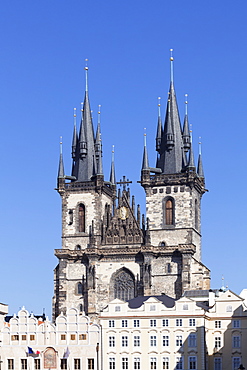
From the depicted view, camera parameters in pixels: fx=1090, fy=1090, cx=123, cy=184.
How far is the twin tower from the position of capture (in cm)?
12119

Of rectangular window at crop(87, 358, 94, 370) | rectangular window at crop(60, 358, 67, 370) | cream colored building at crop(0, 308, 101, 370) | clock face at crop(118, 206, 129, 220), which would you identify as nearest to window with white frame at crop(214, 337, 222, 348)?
cream colored building at crop(0, 308, 101, 370)

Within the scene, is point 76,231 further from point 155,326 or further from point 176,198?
point 155,326

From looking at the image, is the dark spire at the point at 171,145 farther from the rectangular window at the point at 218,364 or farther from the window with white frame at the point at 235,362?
the window with white frame at the point at 235,362

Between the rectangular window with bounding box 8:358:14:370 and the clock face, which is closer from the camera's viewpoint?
the rectangular window with bounding box 8:358:14:370

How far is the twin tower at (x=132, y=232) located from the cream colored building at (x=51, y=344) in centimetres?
1602

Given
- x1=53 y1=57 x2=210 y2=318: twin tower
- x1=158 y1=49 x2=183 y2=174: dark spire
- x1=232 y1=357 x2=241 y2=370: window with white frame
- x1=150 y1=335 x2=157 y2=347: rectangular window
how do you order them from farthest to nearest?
x1=158 y1=49 x2=183 y2=174: dark spire < x1=53 y1=57 x2=210 y2=318: twin tower < x1=150 y1=335 x2=157 y2=347: rectangular window < x1=232 y1=357 x2=241 y2=370: window with white frame

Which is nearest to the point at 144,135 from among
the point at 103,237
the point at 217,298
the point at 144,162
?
the point at 144,162

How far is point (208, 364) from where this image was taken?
100m

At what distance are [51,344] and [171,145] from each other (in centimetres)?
3189

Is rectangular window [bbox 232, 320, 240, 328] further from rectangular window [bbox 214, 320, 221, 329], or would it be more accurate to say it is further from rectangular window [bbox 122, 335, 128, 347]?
rectangular window [bbox 122, 335, 128, 347]

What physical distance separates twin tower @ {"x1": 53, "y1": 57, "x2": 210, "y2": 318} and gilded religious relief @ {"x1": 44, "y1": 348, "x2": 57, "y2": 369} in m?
17.2

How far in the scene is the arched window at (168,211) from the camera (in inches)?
4852

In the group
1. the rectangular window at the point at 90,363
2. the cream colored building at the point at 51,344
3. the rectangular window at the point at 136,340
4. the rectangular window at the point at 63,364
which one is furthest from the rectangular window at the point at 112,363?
the rectangular window at the point at 63,364

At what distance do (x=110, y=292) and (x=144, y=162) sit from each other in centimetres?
1549
